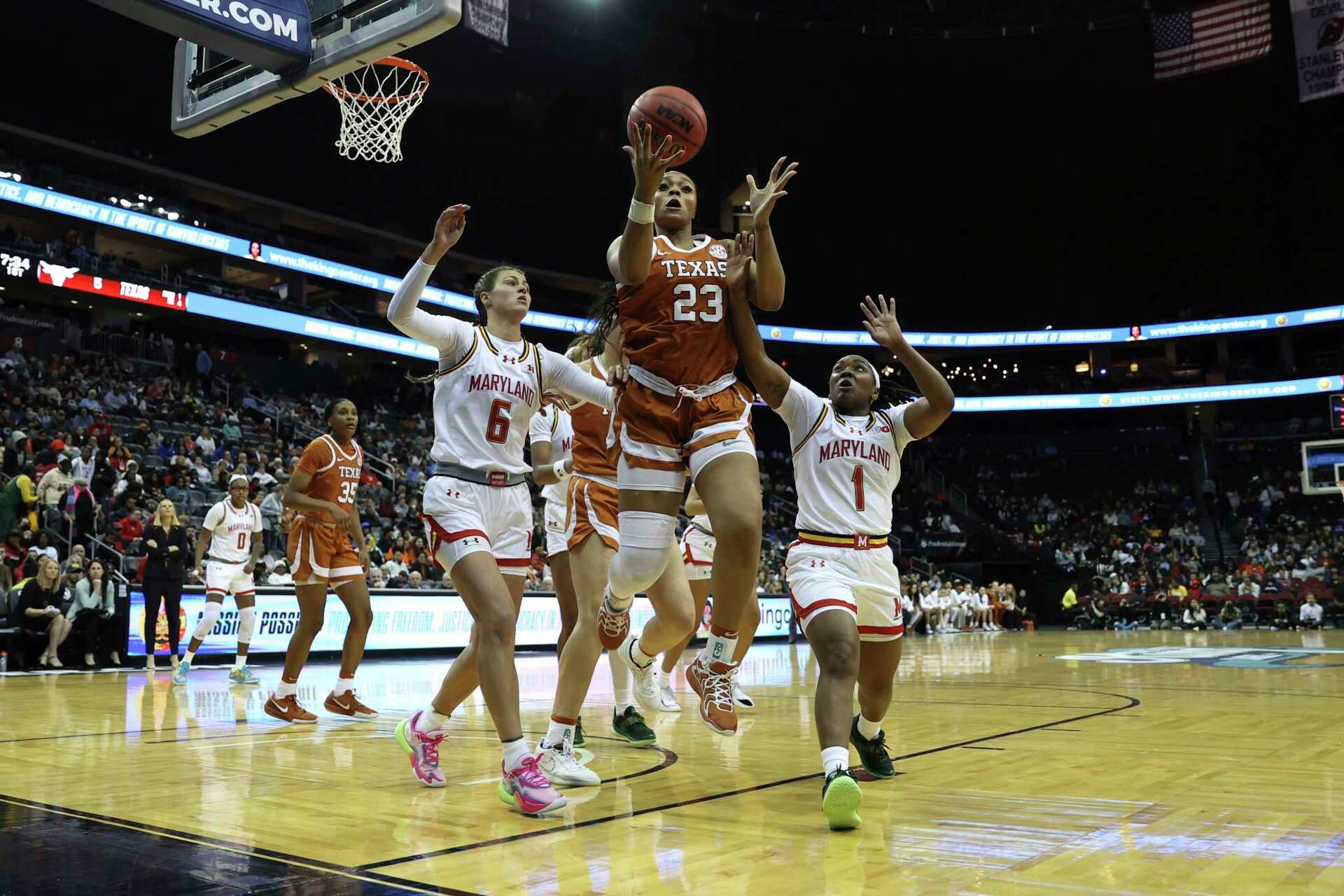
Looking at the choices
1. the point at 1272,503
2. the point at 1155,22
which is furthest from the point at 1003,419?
the point at 1155,22

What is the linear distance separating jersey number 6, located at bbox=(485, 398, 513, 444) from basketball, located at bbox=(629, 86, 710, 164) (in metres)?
1.39

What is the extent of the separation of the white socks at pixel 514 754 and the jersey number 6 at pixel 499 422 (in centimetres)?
139

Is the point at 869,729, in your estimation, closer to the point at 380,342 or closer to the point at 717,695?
the point at 717,695

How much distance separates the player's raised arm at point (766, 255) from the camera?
4.48 meters

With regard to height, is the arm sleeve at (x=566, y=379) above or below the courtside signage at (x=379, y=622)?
above

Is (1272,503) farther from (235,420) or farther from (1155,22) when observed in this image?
(235,420)

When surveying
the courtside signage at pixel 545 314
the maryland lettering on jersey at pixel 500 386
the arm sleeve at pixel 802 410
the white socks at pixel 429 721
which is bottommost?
the white socks at pixel 429 721

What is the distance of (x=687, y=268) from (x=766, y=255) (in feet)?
1.10

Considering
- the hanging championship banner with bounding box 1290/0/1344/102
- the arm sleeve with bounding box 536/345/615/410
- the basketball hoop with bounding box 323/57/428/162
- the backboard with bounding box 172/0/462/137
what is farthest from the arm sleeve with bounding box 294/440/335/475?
the hanging championship banner with bounding box 1290/0/1344/102

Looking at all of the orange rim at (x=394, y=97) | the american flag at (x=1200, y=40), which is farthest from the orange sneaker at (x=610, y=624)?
the american flag at (x=1200, y=40)

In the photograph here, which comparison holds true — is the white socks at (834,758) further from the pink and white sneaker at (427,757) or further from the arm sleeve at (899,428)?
the pink and white sneaker at (427,757)

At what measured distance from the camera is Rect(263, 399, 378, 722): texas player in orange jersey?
25.6 ft

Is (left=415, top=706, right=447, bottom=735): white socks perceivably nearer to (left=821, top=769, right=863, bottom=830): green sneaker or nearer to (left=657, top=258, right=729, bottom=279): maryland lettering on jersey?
(left=821, top=769, right=863, bottom=830): green sneaker

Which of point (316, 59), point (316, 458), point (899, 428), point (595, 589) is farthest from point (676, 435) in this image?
point (316, 59)
